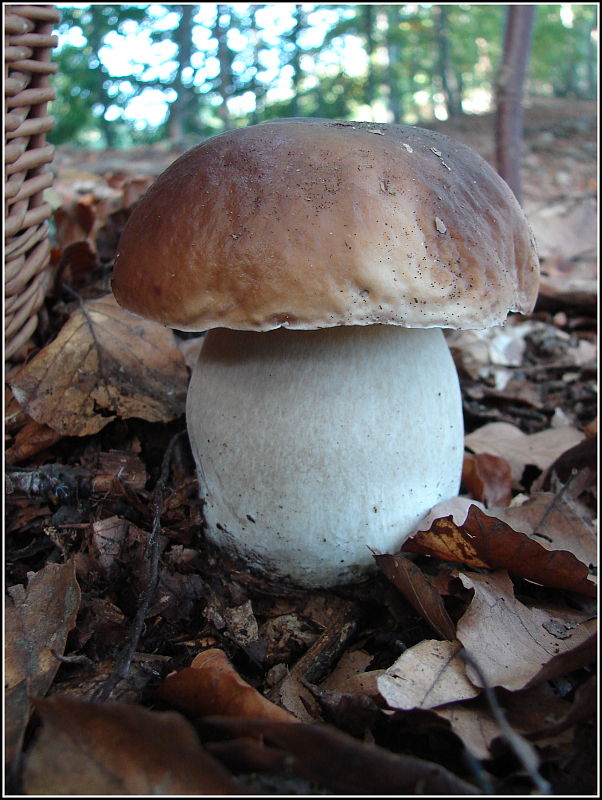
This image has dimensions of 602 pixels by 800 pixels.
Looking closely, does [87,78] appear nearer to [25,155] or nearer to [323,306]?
[25,155]

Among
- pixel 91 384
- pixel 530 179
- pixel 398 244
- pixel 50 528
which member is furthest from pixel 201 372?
pixel 530 179

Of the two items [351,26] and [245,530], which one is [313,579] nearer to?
[245,530]

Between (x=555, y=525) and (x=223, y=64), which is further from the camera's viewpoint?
(x=223, y=64)

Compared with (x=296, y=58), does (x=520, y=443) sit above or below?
below

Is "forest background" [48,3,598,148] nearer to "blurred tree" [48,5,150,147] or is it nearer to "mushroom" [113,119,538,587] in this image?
"blurred tree" [48,5,150,147]

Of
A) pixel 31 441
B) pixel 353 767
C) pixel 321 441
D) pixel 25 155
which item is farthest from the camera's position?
pixel 31 441

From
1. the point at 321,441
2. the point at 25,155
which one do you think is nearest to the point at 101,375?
the point at 25,155

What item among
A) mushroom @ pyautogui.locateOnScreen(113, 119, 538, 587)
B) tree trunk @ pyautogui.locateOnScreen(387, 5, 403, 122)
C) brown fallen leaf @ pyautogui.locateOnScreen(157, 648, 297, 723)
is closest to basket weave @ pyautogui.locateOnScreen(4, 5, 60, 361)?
mushroom @ pyautogui.locateOnScreen(113, 119, 538, 587)

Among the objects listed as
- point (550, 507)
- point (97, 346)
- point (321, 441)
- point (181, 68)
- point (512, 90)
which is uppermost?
point (181, 68)
